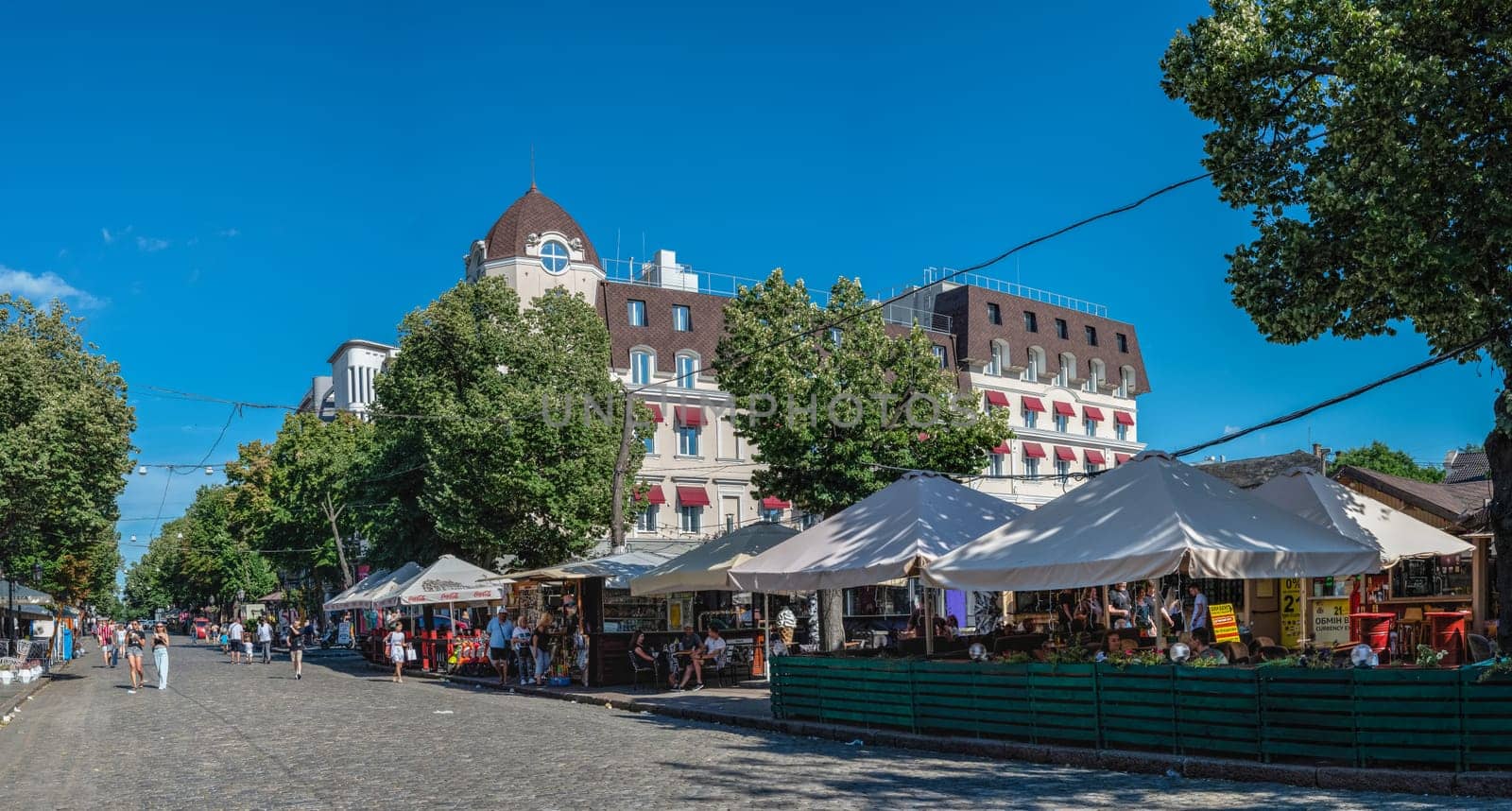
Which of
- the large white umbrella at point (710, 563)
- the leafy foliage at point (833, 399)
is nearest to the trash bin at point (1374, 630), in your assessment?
the large white umbrella at point (710, 563)

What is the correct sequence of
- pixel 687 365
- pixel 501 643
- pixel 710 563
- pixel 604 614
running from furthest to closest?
1. pixel 687 365
2. pixel 501 643
3. pixel 604 614
4. pixel 710 563

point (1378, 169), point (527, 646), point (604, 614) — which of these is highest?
point (1378, 169)

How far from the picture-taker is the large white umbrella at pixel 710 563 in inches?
911

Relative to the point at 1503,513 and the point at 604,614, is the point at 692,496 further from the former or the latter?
the point at 1503,513

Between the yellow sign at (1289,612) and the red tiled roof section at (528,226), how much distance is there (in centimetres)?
3579

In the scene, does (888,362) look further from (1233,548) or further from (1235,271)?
(1233,548)

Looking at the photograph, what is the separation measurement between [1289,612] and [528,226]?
3701 cm

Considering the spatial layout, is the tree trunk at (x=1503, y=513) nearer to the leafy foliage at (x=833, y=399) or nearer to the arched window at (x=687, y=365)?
the leafy foliage at (x=833, y=399)

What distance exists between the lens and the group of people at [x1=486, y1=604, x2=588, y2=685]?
2980cm

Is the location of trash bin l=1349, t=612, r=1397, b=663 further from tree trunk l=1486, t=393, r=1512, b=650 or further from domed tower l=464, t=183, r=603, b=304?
domed tower l=464, t=183, r=603, b=304

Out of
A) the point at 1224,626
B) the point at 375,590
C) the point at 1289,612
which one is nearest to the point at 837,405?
the point at 1289,612

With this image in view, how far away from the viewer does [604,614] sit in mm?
30578

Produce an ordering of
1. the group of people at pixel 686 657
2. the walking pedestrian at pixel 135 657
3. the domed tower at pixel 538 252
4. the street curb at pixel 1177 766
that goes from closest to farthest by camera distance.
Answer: the street curb at pixel 1177 766 → the group of people at pixel 686 657 → the walking pedestrian at pixel 135 657 → the domed tower at pixel 538 252

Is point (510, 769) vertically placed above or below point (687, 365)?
below
